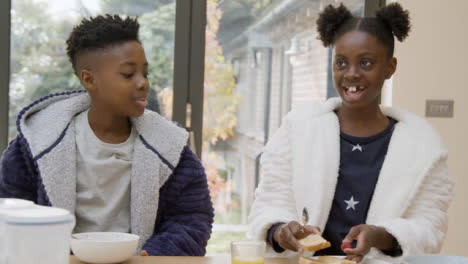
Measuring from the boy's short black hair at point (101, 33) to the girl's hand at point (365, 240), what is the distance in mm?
868

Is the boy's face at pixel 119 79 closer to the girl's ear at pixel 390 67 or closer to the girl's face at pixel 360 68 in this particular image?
the girl's face at pixel 360 68

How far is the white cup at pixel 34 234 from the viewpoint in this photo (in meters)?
0.95

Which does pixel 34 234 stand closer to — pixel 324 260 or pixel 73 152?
pixel 324 260

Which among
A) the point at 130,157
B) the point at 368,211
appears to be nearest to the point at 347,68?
the point at 368,211

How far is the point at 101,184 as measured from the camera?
68.9 inches

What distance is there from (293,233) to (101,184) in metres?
0.59

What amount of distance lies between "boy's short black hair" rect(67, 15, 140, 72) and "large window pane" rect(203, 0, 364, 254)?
155cm

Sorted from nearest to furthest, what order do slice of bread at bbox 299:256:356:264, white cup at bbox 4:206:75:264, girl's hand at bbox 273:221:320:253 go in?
white cup at bbox 4:206:75:264 < slice of bread at bbox 299:256:356:264 < girl's hand at bbox 273:221:320:253

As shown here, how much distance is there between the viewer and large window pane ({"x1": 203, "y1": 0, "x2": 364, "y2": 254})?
11.1 feet

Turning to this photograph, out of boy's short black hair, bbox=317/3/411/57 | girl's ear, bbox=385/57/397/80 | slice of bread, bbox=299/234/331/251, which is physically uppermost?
boy's short black hair, bbox=317/3/411/57

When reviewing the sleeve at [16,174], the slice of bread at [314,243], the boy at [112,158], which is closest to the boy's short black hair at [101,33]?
the boy at [112,158]

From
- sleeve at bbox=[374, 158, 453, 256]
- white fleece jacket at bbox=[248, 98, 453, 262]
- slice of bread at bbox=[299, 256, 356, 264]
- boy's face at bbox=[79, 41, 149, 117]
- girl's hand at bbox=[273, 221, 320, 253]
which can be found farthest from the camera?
boy's face at bbox=[79, 41, 149, 117]

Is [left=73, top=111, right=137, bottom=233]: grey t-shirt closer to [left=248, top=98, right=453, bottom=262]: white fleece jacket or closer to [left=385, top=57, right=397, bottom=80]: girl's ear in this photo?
[left=248, top=98, right=453, bottom=262]: white fleece jacket

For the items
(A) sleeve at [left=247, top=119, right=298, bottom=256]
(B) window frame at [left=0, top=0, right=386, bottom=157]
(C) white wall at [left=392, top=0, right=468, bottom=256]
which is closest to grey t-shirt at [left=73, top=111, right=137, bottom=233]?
(A) sleeve at [left=247, top=119, right=298, bottom=256]
